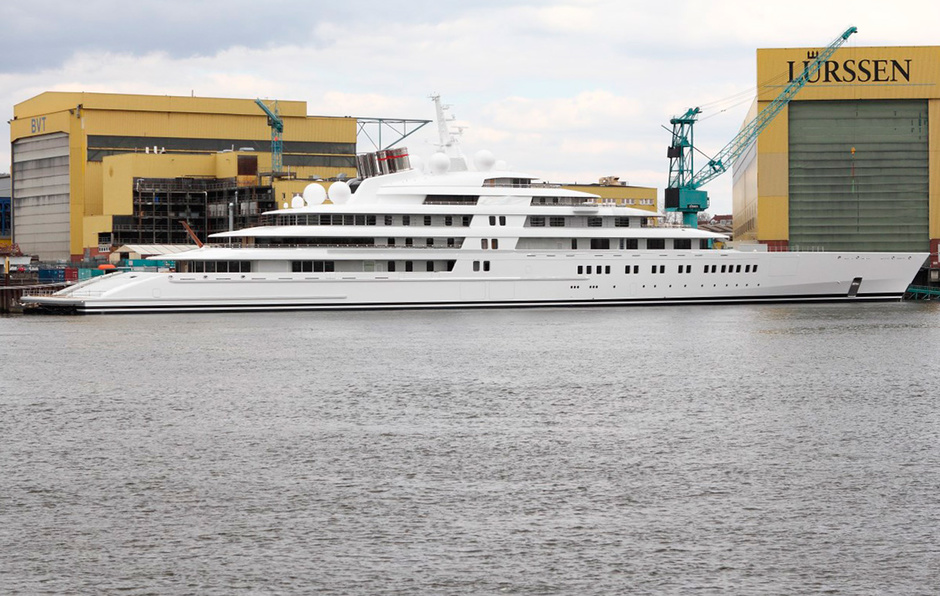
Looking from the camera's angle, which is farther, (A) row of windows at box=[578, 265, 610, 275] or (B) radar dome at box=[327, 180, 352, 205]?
(B) radar dome at box=[327, 180, 352, 205]

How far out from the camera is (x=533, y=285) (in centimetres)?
6831

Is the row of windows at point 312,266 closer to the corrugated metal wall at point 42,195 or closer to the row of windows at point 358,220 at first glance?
the row of windows at point 358,220

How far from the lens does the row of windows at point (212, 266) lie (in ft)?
211

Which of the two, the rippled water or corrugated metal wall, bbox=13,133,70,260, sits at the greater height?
corrugated metal wall, bbox=13,133,70,260

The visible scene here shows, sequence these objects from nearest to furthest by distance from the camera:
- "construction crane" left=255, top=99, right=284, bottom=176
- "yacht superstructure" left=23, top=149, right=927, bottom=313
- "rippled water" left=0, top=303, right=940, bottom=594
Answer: "rippled water" left=0, top=303, right=940, bottom=594 → "yacht superstructure" left=23, top=149, right=927, bottom=313 → "construction crane" left=255, top=99, right=284, bottom=176

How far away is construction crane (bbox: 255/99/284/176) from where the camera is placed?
390 ft

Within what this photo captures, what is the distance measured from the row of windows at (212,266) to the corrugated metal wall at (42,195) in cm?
6681

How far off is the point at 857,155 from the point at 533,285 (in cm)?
4093

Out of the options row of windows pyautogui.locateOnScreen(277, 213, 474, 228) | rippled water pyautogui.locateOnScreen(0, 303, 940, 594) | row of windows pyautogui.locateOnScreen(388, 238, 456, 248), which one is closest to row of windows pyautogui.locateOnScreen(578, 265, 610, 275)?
row of windows pyautogui.locateOnScreen(277, 213, 474, 228)

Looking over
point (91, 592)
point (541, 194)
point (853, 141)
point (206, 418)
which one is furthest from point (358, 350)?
point (853, 141)

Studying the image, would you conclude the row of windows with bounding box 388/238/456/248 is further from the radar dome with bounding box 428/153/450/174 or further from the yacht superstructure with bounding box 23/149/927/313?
the radar dome with bounding box 428/153/450/174

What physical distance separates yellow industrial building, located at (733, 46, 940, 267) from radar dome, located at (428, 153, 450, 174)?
3750cm

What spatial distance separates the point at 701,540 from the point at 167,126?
371 feet

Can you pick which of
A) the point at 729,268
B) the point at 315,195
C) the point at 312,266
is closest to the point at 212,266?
the point at 312,266
